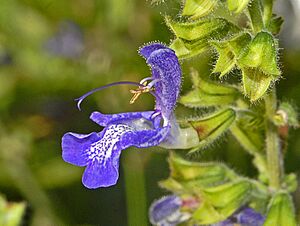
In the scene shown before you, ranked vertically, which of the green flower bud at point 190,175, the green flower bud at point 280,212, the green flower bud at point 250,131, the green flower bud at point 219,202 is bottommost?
the green flower bud at point 280,212

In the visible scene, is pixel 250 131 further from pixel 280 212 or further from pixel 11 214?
pixel 11 214

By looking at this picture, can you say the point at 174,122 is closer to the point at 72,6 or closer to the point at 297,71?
the point at 297,71

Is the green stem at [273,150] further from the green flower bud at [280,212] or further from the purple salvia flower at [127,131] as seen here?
the purple salvia flower at [127,131]

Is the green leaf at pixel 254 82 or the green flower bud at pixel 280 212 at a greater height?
the green leaf at pixel 254 82

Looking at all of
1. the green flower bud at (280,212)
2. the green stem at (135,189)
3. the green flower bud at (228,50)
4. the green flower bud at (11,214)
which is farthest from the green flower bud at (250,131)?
the green stem at (135,189)

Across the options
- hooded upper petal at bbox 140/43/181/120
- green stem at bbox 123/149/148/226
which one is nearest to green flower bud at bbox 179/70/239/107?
hooded upper petal at bbox 140/43/181/120

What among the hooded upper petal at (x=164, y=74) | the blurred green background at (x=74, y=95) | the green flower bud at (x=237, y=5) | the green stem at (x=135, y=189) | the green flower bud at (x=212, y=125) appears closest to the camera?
the green flower bud at (x=237, y=5)
